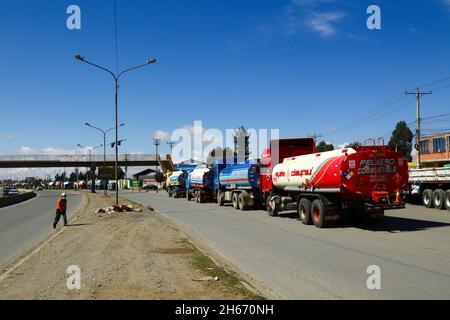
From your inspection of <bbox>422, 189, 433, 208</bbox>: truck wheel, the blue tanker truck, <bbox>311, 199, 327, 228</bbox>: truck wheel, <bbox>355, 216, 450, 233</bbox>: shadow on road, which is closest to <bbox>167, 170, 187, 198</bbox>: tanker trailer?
the blue tanker truck

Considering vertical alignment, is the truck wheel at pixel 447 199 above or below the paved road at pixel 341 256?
above

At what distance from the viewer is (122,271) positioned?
29.7 ft

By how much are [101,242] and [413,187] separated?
2105 centimetres

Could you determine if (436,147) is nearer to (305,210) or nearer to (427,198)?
(427,198)

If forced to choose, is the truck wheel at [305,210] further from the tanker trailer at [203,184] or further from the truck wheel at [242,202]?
the tanker trailer at [203,184]

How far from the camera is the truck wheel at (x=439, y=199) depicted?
24.0 m

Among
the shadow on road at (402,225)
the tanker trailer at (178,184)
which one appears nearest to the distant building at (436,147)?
the tanker trailer at (178,184)

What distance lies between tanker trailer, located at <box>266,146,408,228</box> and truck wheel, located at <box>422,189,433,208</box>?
998cm

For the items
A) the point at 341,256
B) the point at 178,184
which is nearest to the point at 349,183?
the point at 341,256

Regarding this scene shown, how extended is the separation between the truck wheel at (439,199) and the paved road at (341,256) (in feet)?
20.8

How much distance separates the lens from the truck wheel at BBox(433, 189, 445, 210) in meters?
24.0

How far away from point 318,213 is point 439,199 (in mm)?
10811
